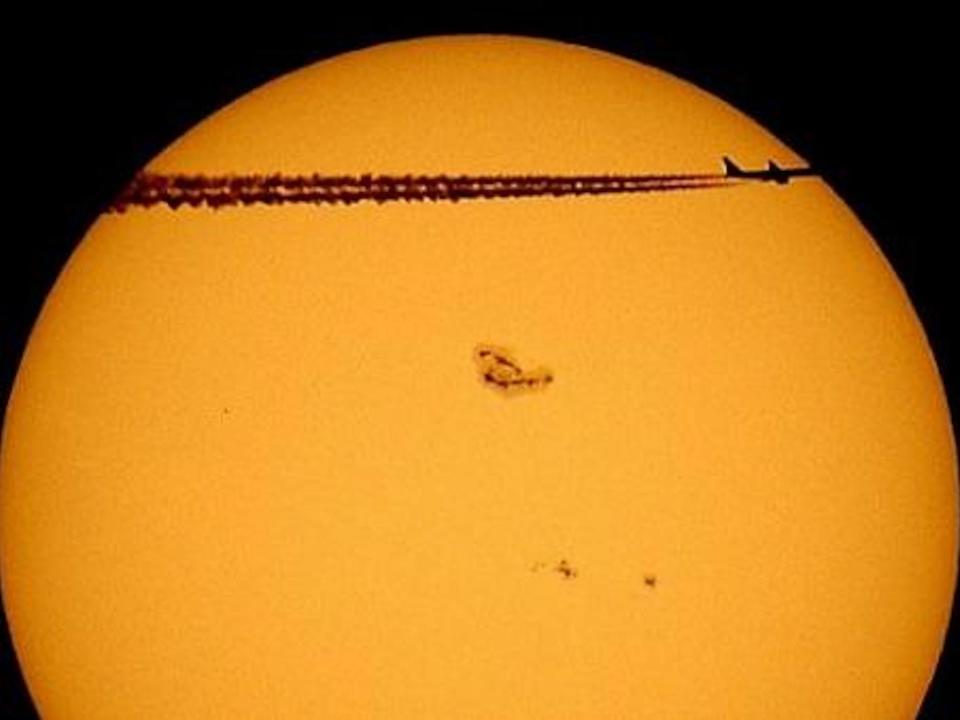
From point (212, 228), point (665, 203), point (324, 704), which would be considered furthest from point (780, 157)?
point (324, 704)

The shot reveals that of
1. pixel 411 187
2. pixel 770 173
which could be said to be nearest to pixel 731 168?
pixel 770 173

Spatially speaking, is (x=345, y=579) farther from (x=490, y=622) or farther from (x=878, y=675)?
(x=878, y=675)

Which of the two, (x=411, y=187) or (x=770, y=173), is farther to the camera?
(x=770, y=173)

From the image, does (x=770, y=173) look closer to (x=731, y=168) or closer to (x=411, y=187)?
(x=731, y=168)
